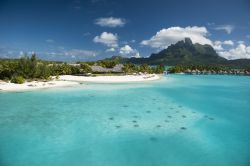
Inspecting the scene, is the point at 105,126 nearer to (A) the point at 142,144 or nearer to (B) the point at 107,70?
(A) the point at 142,144

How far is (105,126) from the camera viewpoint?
16516 millimetres

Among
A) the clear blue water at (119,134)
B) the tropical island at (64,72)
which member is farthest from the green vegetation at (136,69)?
the clear blue water at (119,134)

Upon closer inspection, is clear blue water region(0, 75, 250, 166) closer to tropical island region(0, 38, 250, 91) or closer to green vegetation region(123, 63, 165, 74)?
tropical island region(0, 38, 250, 91)

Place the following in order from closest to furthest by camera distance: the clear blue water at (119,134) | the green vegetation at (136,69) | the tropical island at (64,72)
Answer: the clear blue water at (119,134)
the tropical island at (64,72)
the green vegetation at (136,69)

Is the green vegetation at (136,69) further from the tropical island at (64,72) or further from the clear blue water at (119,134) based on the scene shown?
the clear blue water at (119,134)

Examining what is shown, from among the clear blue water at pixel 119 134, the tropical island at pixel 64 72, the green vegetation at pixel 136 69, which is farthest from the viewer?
the green vegetation at pixel 136 69

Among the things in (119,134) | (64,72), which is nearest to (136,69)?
(64,72)

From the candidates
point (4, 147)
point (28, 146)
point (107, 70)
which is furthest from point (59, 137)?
point (107, 70)

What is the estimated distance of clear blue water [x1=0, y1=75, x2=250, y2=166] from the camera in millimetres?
11266

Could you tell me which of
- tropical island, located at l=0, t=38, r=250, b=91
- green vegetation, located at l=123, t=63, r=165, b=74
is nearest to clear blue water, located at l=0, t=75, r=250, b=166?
tropical island, located at l=0, t=38, r=250, b=91

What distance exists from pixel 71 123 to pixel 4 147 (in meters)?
5.36

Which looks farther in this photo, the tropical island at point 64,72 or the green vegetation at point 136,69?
the green vegetation at point 136,69

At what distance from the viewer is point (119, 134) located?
14828 mm

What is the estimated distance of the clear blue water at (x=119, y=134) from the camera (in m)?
11.3
